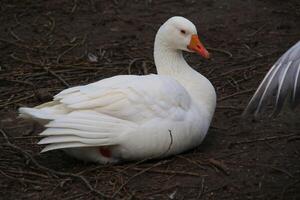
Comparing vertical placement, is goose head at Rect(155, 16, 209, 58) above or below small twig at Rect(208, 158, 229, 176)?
above


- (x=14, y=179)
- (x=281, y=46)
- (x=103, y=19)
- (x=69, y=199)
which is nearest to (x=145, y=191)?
(x=69, y=199)

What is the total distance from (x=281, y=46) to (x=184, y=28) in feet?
8.41

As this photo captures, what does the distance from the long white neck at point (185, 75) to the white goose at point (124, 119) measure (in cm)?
13

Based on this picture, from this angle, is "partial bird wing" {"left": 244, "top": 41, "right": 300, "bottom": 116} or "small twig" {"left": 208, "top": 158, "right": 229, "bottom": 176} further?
"small twig" {"left": 208, "top": 158, "right": 229, "bottom": 176}

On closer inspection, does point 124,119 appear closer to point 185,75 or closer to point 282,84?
point 185,75

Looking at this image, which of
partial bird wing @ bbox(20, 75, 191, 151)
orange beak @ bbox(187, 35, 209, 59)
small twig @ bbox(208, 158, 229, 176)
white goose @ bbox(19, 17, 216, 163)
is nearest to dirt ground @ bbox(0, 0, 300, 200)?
small twig @ bbox(208, 158, 229, 176)

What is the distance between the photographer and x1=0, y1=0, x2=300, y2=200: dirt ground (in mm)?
5523

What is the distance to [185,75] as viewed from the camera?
6.48 meters

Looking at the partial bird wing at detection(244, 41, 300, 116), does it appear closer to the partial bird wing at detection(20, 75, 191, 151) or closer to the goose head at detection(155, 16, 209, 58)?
the partial bird wing at detection(20, 75, 191, 151)

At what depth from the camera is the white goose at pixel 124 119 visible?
556cm

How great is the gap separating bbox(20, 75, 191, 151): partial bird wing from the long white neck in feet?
0.76

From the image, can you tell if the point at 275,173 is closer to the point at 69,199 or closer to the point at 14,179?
the point at 69,199

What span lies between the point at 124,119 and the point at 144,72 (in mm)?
2329

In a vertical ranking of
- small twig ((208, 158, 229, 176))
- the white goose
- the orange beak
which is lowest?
small twig ((208, 158, 229, 176))
